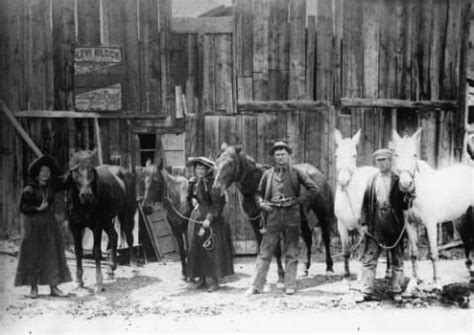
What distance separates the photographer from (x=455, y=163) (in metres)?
7.62

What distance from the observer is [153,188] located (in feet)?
23.1

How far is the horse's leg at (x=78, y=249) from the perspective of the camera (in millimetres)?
6887

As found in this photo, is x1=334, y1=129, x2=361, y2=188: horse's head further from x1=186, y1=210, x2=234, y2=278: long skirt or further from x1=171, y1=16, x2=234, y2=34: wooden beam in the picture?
x1=171, y1=16, x2=234, y2=34: wooden beam

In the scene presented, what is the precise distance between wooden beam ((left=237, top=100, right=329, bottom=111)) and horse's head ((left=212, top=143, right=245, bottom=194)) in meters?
0.80

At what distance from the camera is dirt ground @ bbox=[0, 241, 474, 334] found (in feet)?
21.6

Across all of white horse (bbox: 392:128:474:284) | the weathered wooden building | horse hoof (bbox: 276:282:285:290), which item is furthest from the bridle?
horse hoof (bbox: 276:282:285:290)

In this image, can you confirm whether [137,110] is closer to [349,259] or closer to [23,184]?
[23,184]

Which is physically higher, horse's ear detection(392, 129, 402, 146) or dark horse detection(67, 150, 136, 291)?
horse's ear detection(392, 129, 402, 146)

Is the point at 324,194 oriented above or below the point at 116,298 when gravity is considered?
above

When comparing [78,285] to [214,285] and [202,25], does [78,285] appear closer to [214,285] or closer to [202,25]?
[214,285]

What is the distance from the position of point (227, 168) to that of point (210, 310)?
175 centimetres

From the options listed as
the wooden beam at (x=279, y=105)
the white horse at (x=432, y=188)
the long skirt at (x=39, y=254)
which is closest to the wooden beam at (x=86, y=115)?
the wooden beam at (x=279, y=105)

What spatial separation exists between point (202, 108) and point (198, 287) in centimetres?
237

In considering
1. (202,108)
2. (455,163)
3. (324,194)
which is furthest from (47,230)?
(455,163)
